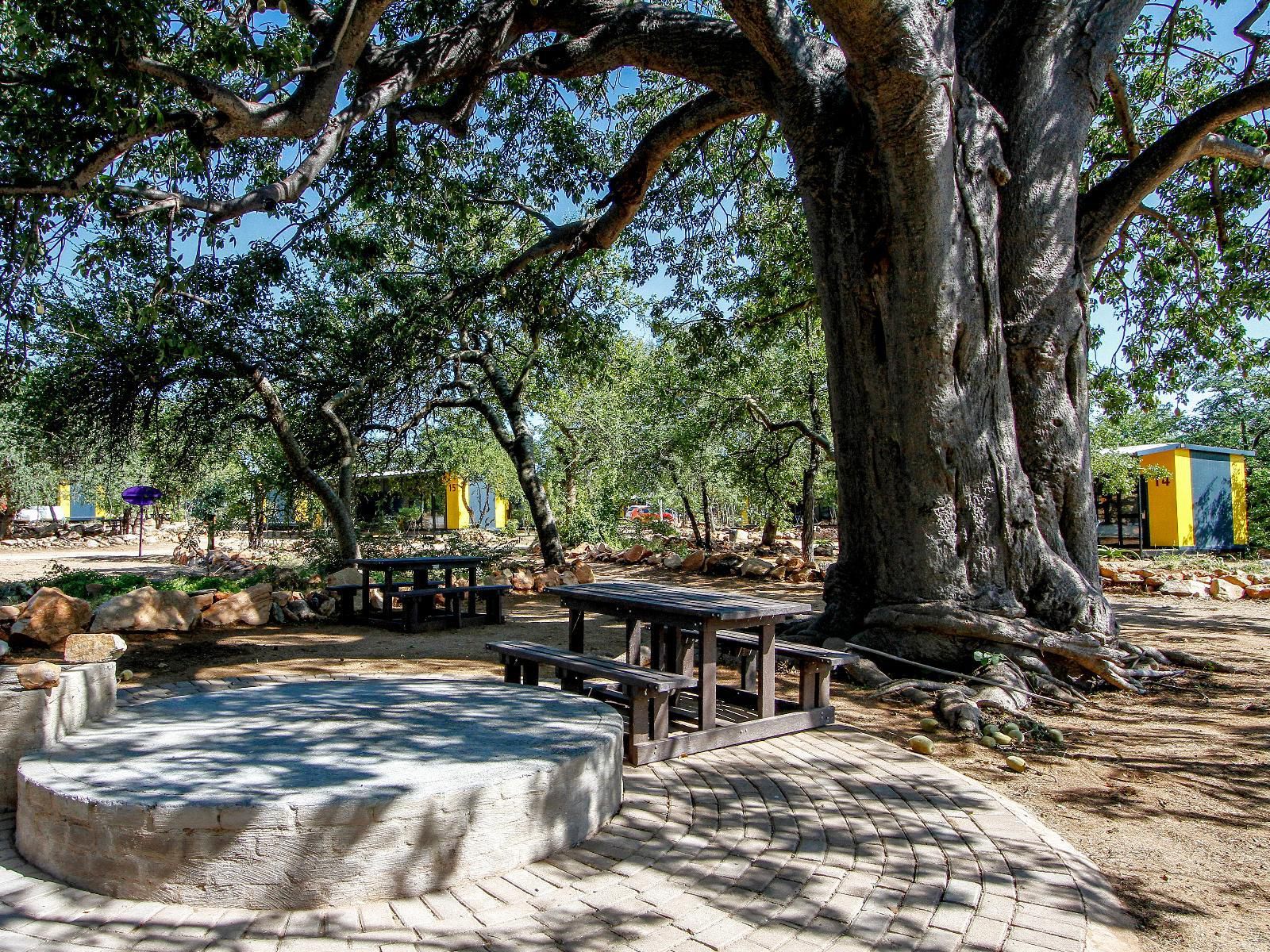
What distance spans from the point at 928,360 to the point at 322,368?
314 inches

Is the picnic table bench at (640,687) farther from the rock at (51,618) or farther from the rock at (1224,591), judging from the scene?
the rock at (1224,591)

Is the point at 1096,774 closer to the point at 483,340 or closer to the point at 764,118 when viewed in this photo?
the point at 764,118

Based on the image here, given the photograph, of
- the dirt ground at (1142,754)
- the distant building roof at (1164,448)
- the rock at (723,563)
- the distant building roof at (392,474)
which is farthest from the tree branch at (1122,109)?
the distant building roof at (1164,448)

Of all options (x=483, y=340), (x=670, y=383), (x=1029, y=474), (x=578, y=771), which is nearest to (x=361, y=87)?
(x=578, y=771)

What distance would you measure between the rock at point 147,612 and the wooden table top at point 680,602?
5.17 meters

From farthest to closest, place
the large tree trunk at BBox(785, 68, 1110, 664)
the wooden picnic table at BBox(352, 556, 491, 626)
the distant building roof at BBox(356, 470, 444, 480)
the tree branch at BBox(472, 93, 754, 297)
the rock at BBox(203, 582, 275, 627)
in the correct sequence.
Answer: the distant building roof at BBox(356, 470, 444, 480), the wooden picnic table at BBox(352, 556, 491, 626), the rock at BBox(203, 582, 275, 627), the tree branch at BBox(472, 93, 754, 297), the large tree trunk at BBox(785, 68, 1110, 664)

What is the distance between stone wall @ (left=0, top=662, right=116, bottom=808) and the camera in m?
3.24

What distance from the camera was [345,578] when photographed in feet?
36.9

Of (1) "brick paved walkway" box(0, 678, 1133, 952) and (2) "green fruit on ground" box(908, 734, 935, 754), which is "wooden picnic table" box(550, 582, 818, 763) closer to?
(2) "green fruit on ground" box(908, 734, 935, 754)

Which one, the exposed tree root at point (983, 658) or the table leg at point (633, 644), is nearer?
the exposed tree root at point (983, 658)

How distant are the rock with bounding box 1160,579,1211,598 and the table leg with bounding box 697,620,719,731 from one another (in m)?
10.7

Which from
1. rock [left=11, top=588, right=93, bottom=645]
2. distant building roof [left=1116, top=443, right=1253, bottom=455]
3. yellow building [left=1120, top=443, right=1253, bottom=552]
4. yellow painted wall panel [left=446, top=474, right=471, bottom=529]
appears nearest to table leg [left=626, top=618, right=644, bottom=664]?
Result: rock [left=11, top=588, right=93, bottom=645]

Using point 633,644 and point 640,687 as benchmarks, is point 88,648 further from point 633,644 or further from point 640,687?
point 633,644

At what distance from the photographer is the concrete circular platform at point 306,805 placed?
8.27ft
